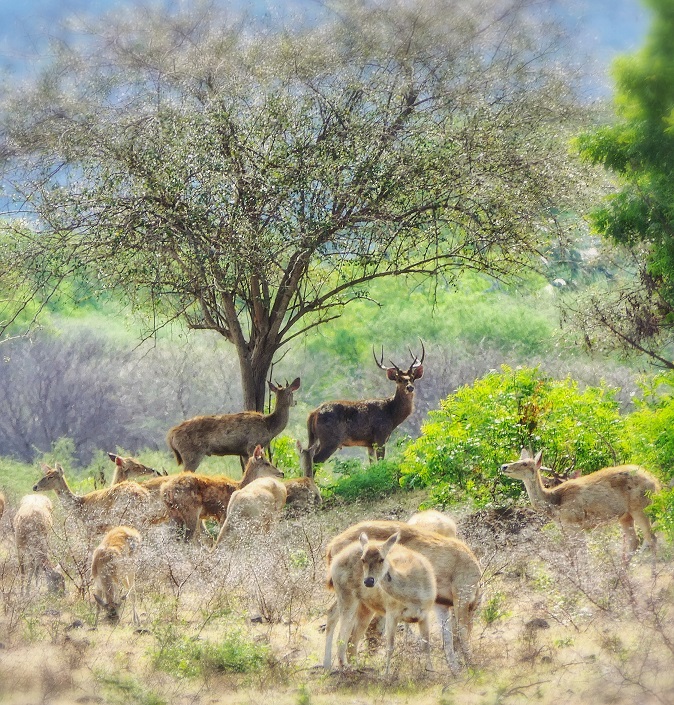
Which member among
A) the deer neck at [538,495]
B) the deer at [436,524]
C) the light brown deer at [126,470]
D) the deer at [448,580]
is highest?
the light brown deer at [126,470]

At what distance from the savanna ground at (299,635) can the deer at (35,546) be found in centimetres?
20

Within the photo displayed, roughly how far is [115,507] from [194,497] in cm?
120

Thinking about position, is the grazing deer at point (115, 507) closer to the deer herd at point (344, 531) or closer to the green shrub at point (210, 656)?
the deer herd at point (344, 531)

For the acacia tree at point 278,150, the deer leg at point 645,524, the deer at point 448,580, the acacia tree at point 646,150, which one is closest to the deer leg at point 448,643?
the deer at point 448,580

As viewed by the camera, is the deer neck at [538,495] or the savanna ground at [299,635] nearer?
the savanna ground at [299,635]

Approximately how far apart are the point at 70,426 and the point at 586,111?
62.2ft

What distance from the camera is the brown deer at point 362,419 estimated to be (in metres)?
20.5

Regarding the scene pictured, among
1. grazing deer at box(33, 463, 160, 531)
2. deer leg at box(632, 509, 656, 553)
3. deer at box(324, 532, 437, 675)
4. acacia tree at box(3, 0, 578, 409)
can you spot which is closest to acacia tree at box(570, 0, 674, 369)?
deer leg at box(632, 509, 656, 553)

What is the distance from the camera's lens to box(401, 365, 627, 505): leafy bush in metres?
15.6

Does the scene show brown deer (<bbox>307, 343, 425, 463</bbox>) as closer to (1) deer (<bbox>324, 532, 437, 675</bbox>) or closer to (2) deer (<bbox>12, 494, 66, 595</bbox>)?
(2) deer (<bbox>12, 494, 66, 595</bbox>)

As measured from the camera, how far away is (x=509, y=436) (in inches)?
624

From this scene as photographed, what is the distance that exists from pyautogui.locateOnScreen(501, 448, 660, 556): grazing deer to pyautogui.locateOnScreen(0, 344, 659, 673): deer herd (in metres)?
0.01

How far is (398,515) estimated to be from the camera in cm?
1644

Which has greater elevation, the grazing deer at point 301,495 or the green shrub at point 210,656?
the grazing deer at point 301,495
